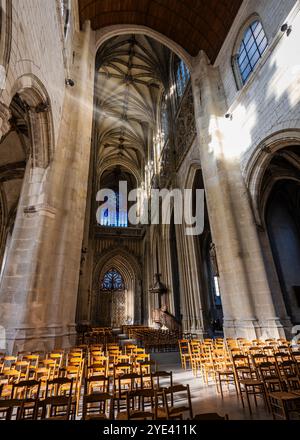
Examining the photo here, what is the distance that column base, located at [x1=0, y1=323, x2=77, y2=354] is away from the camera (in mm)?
5453

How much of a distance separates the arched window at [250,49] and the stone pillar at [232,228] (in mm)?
1278

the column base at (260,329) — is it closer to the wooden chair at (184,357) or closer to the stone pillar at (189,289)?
the wooden chair at (184,357)

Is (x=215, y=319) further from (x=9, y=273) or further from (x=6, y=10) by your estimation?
(x=6, y=10)

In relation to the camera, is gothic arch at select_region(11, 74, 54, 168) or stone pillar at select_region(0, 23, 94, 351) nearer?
stone pillar at select_region(0, 23, 94, 351)

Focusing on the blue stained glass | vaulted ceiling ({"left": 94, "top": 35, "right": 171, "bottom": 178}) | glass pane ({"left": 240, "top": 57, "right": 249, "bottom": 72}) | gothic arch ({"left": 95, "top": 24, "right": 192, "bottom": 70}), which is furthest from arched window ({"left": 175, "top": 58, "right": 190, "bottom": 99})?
glass pane ({"left": 240, "top": 57, "right": 249, "bottom": 72})

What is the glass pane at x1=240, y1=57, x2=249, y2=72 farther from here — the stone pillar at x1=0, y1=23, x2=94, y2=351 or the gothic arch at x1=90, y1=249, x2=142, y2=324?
the gothic arch at x1=90, y1=249, x2=142, y2=324

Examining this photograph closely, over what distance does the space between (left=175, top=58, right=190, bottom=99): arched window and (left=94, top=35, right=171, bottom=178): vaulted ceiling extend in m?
1.61

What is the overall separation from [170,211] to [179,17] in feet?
35.9

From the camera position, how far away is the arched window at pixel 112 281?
895 inches

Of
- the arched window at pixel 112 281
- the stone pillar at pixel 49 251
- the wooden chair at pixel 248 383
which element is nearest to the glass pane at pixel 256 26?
the stone pillar at pixel 49 251

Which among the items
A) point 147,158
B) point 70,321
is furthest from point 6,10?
point 147,158

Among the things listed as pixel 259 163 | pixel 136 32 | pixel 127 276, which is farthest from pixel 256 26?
pixel 127 276

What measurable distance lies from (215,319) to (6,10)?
18731mm

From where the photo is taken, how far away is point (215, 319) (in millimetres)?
17297
